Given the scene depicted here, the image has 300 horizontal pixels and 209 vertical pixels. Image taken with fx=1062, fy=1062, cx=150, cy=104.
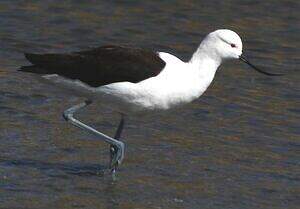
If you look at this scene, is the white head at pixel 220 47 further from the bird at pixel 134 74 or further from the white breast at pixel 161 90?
the white breast at pixel 161 90

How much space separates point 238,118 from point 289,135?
28.5 inches

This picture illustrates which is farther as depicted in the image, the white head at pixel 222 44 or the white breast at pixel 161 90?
the white head at pixel 222 44

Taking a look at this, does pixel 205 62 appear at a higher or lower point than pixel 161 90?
higher

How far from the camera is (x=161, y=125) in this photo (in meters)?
10.6

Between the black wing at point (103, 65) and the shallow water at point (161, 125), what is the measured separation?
528mm

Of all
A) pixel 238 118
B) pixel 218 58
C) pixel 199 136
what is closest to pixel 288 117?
pixel 238 118

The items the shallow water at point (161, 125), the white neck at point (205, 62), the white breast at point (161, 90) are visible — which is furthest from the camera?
the white neck at point (205, 62)

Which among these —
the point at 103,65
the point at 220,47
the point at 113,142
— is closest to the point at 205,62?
the point at 220,47

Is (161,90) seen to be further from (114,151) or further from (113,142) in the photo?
(114,151)

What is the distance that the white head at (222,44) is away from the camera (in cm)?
912

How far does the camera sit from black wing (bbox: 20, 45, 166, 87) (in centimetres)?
889

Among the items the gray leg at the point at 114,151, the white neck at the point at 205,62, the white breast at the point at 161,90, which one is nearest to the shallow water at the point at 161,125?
the gray leg at the point at 114,151

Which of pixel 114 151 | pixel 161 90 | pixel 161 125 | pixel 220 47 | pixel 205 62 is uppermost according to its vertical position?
pixel 220 47

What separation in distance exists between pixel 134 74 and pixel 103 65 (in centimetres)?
31
